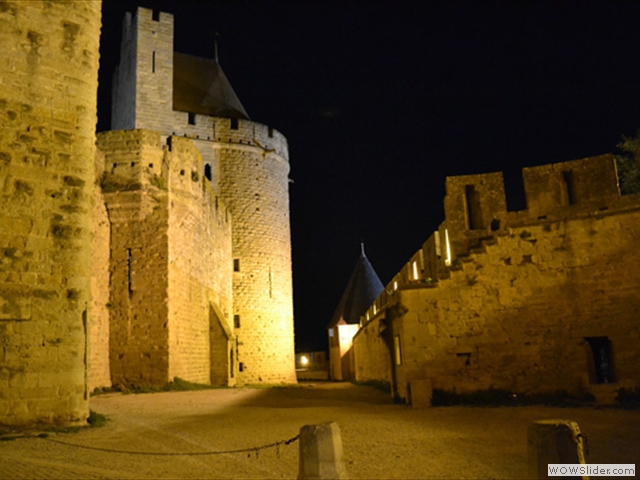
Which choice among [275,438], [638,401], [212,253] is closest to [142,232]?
[212,253]

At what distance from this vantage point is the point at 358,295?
35500 millimetres

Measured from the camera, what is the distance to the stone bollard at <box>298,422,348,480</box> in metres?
3.86

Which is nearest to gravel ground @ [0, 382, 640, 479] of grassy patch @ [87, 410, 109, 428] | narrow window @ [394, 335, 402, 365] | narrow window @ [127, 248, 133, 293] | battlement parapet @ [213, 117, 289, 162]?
grassy patch @ [87, 410, 109, 428]

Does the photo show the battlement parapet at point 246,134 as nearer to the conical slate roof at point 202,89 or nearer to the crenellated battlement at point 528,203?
the conical slate roof at point 202,89

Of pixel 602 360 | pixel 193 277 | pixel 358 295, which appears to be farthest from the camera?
pixel 358 295

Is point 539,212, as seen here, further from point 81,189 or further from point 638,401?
point 81,189

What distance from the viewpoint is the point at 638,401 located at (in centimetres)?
845

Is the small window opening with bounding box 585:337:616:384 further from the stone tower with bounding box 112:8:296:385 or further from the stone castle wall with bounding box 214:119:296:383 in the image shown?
the stone castle wall with bounding box 214:119:296:383

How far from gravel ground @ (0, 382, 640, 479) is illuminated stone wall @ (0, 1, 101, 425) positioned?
801 mm

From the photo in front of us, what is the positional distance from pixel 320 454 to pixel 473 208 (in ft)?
24.4

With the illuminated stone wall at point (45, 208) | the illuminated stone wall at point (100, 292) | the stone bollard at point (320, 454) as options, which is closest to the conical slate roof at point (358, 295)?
the illuminated stone wall at point (100, 292)

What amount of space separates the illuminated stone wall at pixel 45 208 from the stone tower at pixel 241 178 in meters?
16.3

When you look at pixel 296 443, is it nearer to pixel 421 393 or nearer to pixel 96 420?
pixel 96 420

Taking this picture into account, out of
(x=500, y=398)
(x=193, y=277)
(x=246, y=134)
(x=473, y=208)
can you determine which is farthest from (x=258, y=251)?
(x=500, y=398)
